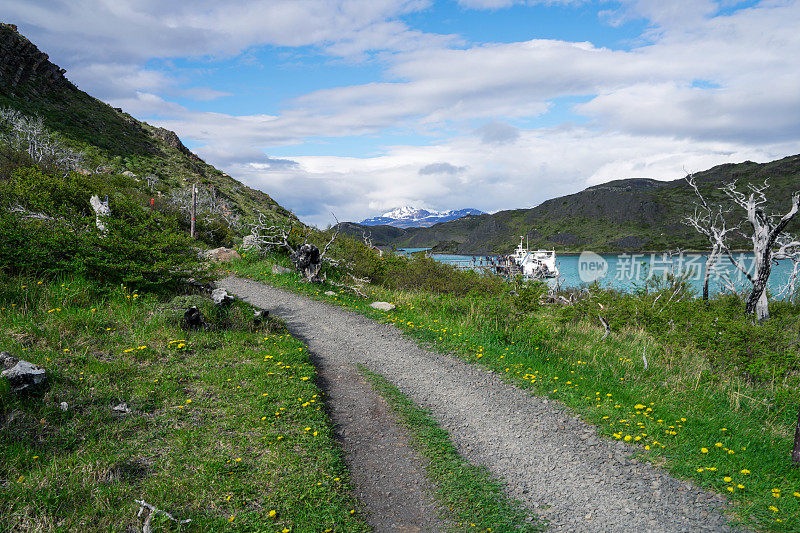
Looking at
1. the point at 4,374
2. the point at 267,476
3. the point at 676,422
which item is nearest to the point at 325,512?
the point at 267,476

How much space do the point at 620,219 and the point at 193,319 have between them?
585ft

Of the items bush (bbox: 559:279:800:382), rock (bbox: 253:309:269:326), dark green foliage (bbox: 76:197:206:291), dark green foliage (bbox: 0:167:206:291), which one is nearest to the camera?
bush (bbox: 559:279:800:382)

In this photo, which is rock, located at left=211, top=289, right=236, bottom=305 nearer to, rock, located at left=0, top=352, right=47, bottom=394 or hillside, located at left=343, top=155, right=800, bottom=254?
rock, located at left=0, top=352, right=47, bottom=394

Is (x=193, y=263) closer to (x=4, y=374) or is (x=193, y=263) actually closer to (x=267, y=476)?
(x=4, y=374)

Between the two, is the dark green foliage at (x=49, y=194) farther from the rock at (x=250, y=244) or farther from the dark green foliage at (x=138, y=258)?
the rock at (x=250, y=244)

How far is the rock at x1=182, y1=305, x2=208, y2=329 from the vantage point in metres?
7.98

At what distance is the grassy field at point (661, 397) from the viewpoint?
419 cm

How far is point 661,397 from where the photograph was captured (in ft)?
20.2

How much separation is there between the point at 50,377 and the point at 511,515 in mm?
5824


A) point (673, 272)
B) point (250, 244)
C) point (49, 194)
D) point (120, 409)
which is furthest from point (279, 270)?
point (673, 272)

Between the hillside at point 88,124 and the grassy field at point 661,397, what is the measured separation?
36359 millimetres

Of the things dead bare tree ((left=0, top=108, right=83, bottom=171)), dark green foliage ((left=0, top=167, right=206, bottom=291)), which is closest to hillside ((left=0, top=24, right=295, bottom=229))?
dead bare tree ((left=0, top=108, right=83, bottom=171))

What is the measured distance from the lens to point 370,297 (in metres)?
14.6

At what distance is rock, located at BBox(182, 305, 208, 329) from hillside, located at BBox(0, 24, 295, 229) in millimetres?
35188
